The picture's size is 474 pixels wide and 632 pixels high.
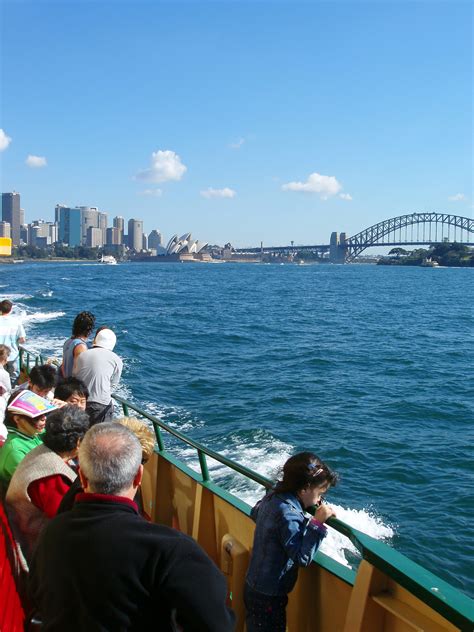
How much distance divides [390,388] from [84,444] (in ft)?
70.3

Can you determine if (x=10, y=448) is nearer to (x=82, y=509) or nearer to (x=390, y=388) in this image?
(x=82, y=509)

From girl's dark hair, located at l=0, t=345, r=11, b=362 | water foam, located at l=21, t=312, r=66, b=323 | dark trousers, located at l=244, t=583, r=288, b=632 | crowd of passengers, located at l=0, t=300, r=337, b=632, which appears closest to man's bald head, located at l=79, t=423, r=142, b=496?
crowd of passengers, located at l=0, t=300, r=337, b=632

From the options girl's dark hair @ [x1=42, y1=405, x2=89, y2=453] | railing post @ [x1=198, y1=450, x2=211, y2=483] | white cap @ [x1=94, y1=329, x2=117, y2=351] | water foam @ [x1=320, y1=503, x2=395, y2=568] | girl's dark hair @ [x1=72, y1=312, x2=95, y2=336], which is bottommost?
water foam @ [x1=320, y1=503, x2=395, y2=568]

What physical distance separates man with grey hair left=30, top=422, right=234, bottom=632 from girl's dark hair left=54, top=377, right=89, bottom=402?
2.63m

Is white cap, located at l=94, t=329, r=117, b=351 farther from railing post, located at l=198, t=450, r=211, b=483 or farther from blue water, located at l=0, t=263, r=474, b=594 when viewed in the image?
blue water, located at l=0, t=263, r=474, b=594

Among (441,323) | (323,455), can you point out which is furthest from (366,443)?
(441,323)

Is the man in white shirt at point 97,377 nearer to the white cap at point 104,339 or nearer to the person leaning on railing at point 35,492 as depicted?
the white cap at point 104,339

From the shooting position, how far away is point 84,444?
7.26ft

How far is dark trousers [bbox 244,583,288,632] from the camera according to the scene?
120 inches

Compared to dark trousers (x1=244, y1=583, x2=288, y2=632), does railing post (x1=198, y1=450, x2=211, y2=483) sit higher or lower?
higher

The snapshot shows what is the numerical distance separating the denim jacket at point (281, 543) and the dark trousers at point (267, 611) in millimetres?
38

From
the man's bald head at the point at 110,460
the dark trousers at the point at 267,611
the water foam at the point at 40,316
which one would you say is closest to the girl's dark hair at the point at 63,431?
the man's bald head at the point at 110,460

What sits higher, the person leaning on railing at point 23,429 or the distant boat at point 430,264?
the distant boat at point 430,264

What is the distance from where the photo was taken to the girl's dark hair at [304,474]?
2.97 meters
